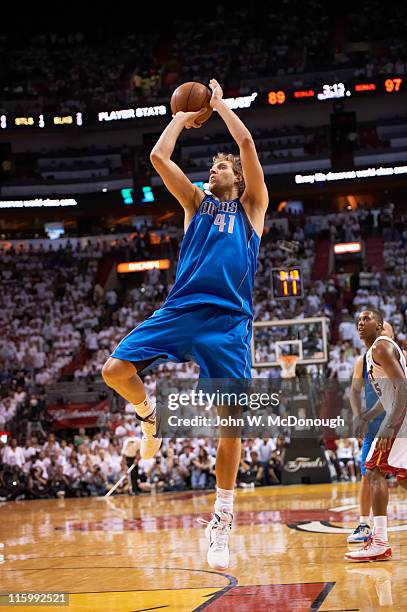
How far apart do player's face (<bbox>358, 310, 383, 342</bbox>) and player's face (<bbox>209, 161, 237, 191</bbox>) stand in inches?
100.0

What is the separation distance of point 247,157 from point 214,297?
85 centimetres

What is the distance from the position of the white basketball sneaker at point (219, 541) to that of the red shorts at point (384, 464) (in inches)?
106

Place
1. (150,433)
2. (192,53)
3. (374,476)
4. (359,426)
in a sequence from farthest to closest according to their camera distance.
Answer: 1. (192,53)
2. (359,426)
3. (374,476)
4. (150,433)

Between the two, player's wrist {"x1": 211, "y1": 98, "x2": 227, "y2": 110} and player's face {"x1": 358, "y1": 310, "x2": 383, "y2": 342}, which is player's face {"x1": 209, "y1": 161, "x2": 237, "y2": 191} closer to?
player's wrist {"x1": 211, "y1": 98, "x2": 227, "y2": 110}

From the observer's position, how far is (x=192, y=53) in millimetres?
35188

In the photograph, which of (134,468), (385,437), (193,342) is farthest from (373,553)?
(134,468)

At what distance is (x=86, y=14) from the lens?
1457 inches

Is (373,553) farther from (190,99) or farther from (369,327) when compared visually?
(190,99)

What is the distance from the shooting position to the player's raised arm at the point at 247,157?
499cm

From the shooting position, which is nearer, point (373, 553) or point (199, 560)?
point (373, 553)

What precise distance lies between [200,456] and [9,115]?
19133mm

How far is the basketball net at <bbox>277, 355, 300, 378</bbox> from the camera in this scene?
16484mm

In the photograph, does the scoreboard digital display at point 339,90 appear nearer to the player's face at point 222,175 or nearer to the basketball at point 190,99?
the basketball at point 190,99

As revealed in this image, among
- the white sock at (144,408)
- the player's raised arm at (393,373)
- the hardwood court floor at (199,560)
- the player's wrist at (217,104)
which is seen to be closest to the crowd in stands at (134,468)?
the hardwood court floor at (199,560)
